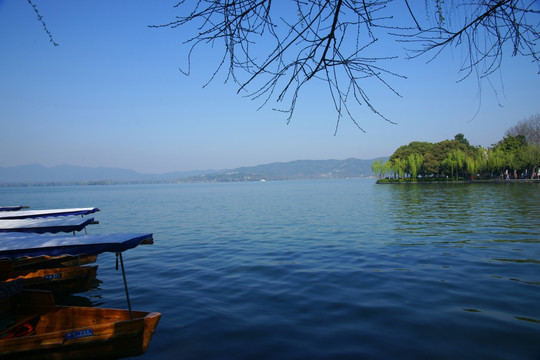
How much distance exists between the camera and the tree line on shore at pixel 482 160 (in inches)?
3123

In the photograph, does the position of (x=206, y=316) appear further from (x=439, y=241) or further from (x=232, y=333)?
(x=439, y=241)

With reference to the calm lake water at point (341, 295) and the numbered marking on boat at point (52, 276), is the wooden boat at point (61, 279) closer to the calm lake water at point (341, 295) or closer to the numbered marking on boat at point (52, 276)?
the numbered marking on boat at point (52, 276)

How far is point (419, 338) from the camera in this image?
6.45 metres

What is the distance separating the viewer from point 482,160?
86062 mm

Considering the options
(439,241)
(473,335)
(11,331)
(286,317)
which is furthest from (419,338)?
(439,241)

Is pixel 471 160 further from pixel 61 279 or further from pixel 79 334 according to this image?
pixel 79 334

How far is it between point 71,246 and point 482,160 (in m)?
98.8

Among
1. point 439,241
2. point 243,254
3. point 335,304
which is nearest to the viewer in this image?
point 335,304

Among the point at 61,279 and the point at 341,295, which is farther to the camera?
the point at 61,279

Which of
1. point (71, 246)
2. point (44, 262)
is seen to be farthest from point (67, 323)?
point (44, 262)

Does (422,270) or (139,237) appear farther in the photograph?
(422,270)

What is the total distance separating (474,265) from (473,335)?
5.84 metres

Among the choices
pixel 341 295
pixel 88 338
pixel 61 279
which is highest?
pixel 88 338

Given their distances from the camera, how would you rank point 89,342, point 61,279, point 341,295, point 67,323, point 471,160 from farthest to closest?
point 471,160 → point 61,279 → point 341,295 → point 67,323 → point 89,342
